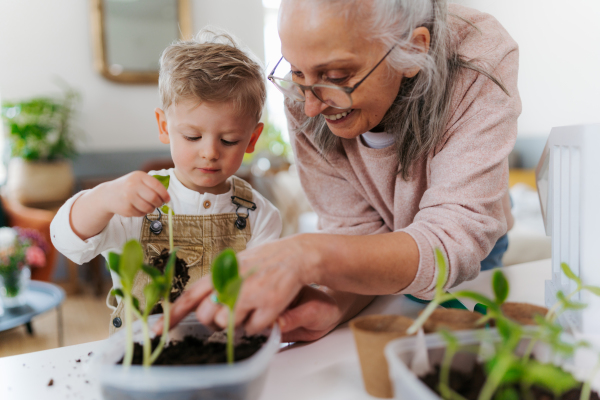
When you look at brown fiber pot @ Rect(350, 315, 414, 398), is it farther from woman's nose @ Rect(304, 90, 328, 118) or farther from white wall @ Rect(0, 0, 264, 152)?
white wall @ Rect(0, 0, 264, 152)

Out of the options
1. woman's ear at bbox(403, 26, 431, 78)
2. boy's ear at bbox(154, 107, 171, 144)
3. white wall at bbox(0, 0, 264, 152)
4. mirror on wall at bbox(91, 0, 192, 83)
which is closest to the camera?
woman's ear at bbox(403, 26, 431, 78)

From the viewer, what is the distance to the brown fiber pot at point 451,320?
0.57 metres

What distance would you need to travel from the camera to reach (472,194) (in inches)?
31.6

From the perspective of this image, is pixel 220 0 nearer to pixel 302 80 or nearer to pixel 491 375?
pixel 302 80

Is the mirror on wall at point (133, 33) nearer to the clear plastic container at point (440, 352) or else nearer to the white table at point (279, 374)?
the white table at point (279, 374)

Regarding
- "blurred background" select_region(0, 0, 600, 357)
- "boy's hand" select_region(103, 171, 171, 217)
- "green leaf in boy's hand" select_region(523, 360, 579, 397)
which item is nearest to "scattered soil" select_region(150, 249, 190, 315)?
"boy's hand" select_region(103, 171, 171, 217)

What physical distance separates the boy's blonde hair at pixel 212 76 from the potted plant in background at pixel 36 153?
8.04ft

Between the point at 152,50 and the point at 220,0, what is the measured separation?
75 cm

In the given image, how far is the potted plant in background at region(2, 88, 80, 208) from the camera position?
300cm

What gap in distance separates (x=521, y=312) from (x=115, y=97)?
12.1 ft

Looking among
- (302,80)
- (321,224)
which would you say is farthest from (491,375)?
(321,224)

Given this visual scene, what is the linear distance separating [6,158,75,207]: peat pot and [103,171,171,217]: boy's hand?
2689 millimetres

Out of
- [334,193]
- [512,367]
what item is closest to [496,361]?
[512,367]

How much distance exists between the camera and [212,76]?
0.93 m
